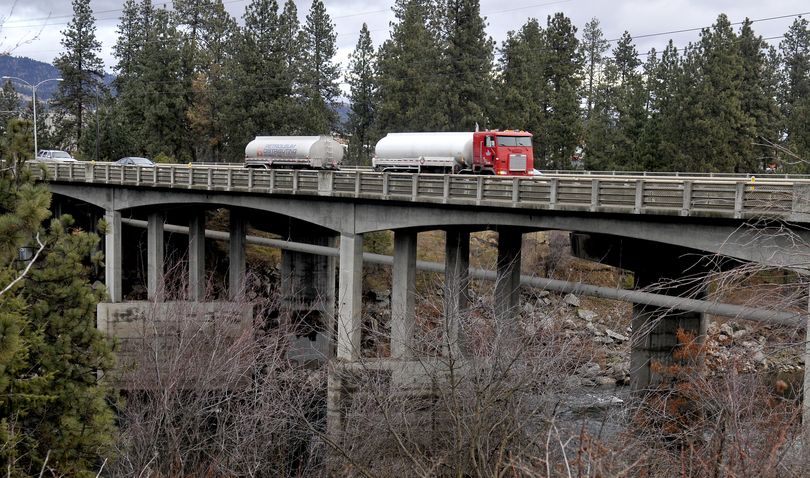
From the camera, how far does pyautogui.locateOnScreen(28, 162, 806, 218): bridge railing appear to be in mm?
17516

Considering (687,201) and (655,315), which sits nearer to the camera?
(687,201)

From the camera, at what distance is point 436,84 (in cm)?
5347

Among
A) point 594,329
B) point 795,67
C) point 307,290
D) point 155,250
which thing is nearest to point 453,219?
point 307,290

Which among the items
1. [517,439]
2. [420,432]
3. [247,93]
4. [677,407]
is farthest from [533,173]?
[247,93]

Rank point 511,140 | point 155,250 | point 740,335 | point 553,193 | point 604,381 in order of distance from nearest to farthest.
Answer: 1. point 740,335
2. point 553,193
3. point 511,140
4. point 604,381
5. point 155,250

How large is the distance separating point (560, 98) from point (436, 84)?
28.4 ft

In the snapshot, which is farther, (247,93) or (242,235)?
(247,93)

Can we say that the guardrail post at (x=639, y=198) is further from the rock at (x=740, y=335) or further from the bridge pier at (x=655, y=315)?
the bridge pier at (x=655, y=315)

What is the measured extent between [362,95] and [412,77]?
1250 centimetres

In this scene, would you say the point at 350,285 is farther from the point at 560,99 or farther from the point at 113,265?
the point at 560,99

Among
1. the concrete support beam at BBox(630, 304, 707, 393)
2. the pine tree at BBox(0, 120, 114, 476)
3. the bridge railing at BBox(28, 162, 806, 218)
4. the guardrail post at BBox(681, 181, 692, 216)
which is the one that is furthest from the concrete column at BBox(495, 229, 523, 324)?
the pine tree at BBox(0, 120, 114, 476)

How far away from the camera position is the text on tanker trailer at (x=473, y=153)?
95.4 feet

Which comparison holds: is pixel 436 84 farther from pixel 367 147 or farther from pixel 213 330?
pixel 213 330

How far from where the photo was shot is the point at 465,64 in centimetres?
5309
